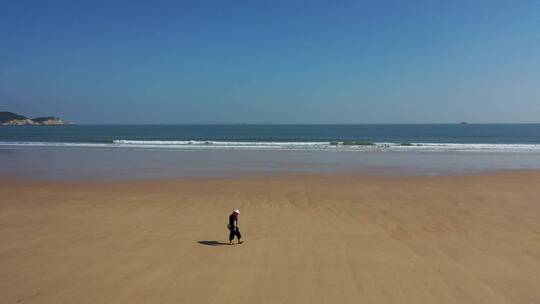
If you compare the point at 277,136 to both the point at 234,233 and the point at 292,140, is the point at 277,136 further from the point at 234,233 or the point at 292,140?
the point at 234,233

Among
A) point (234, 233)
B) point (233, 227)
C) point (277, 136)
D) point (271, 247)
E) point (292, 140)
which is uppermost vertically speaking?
point (277, 136)

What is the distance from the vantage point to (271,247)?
9625 mm

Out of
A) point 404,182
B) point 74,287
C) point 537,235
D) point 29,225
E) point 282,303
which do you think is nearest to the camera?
point 282,303

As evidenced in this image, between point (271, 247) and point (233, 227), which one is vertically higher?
point (233, 227)

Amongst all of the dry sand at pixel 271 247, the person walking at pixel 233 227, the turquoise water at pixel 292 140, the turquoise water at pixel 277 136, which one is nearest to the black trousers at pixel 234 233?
the person walking at pixel 233 227

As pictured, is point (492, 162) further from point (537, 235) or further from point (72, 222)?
point (72, 222)

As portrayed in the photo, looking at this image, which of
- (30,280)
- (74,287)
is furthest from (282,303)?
(30,280)

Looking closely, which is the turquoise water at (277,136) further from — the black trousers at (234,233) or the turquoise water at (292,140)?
the black trousers at (234,233)

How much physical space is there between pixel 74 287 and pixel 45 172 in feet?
61.7

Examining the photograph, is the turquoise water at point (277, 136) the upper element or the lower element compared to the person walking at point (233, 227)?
upper

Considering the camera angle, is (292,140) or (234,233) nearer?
(234,233)

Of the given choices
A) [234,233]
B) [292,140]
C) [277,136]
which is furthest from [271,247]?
[277,136]

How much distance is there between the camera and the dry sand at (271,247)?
7.20 m

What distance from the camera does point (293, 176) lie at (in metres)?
22.0
